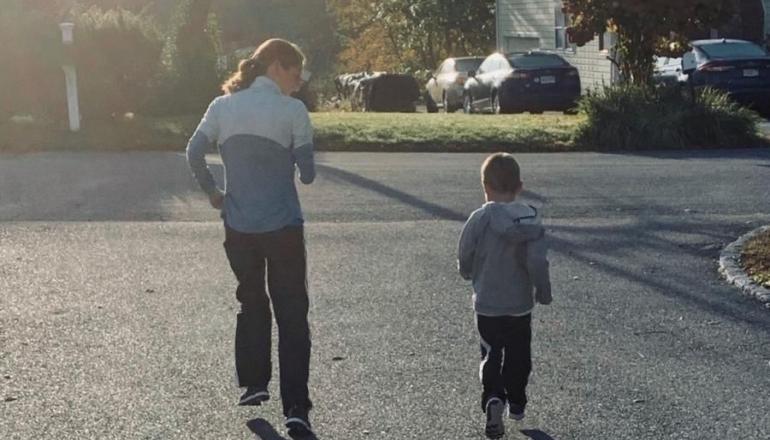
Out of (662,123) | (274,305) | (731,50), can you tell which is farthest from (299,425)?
(731,50)

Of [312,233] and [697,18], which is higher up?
[697,18]

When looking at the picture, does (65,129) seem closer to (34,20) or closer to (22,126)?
(22,126)

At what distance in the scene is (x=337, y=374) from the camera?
24.5ft

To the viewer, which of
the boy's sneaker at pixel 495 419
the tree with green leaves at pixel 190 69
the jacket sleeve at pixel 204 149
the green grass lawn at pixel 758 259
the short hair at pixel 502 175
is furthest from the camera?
the tree with green leaves at pixel 190 69

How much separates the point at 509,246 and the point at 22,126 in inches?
580

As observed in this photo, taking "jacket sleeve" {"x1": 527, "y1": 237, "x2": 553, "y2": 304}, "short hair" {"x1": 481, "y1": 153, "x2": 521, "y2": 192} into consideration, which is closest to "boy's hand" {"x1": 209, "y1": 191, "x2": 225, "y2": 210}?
"short hair" {"x1": 481, "y1": 153, "x2": 521, "y2": 192}

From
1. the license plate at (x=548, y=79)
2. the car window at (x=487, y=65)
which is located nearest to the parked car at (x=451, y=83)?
the car window at (x=487, y=65)

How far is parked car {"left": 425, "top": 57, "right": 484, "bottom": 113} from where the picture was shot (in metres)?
33.2

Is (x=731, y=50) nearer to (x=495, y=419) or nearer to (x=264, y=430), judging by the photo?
(x=495, y=419)

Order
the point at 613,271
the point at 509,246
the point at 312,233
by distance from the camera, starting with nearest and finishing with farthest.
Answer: the point at 509,246, the point at 613,271, the point at 312,233

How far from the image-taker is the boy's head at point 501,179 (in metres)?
6.29

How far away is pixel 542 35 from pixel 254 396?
35.3m

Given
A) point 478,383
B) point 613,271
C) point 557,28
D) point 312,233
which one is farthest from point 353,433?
point 557,28

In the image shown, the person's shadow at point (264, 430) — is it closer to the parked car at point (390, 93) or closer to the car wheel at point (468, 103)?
the car wheel at point (468, 103)
